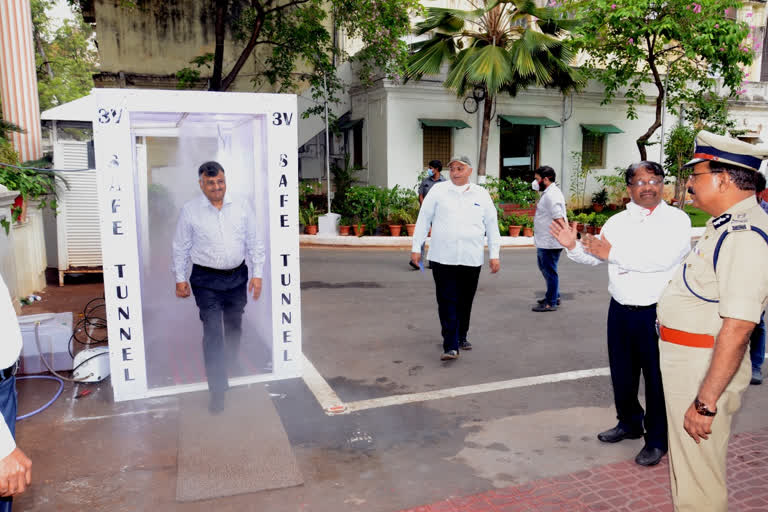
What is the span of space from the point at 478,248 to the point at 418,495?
295 centimetres

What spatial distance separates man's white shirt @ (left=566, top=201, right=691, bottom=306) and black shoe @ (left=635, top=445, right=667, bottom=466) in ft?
3.15

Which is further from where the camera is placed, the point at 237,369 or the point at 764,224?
→ the point at 237,369

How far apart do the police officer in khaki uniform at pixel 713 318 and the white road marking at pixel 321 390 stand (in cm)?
271

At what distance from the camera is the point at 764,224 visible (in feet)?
8.09

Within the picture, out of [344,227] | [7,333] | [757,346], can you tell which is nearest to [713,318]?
[7,333]

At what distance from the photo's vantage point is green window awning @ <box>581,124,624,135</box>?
19531 mm

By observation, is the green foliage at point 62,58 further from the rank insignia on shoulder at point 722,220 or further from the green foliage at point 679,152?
the rank insignia on shoulder at point 722,220

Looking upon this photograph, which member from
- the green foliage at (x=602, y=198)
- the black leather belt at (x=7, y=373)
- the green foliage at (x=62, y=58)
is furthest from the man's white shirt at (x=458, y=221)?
the green foliage at (x=62, y=58)

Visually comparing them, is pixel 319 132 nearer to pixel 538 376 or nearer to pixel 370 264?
pixel 370 264

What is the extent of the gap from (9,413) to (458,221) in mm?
4200

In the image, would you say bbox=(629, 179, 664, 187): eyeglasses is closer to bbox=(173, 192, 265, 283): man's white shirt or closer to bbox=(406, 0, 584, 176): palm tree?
bbox=(173, 192, 265, 283): man's white shirt

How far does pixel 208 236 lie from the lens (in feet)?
16.0

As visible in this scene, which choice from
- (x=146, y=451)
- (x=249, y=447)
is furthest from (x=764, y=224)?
(x=146, y=451)

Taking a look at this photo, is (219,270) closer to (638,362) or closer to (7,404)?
(7,404)
